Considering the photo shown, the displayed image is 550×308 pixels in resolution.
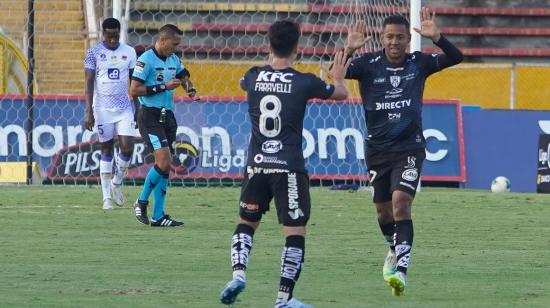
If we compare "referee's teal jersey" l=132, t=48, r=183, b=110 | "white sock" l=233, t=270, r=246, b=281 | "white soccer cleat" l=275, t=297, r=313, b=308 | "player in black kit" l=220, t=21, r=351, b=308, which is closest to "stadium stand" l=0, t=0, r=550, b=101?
"referee's teal jersey" l=132, t=48, r=183, b=110

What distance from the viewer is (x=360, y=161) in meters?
20.4

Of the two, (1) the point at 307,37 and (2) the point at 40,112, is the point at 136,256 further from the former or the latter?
(1) the point at 307,37

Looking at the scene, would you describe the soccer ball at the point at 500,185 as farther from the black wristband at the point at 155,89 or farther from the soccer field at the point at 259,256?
the black wristband at the point at 155,89

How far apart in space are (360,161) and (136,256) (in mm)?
9756

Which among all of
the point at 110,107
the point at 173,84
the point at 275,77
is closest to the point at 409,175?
the point at 275,77

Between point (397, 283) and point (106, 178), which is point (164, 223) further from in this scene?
point (397, 283)

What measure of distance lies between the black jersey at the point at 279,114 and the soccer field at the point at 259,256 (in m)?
0.88

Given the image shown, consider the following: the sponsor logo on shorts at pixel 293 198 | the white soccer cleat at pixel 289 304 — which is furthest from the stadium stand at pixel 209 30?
the white soccer cleat at pixel 289 304

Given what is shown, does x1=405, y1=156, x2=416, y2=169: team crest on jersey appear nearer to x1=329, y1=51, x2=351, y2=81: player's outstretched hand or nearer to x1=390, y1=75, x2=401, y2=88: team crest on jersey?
x1=390, y1=75, x2=401, y2=88: team crest on jersey

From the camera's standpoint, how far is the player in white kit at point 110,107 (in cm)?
1600

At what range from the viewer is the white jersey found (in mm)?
16156

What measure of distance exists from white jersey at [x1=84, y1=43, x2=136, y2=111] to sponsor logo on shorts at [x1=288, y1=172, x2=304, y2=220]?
8.13 m

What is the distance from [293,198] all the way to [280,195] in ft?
0.32

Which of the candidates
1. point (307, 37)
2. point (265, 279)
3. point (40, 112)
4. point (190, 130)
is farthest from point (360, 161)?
point (265, 279)
